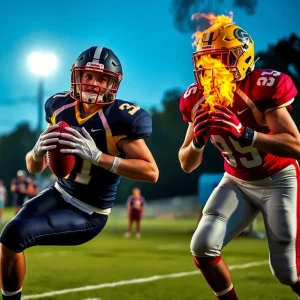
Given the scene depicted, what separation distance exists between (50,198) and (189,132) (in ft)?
2.94

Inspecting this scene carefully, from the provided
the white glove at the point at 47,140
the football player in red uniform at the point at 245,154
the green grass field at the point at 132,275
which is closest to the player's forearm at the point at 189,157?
the football player in red uniform at the point at 245,154

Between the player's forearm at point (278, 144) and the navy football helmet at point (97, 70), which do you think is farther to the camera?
the navy football helmet at point (97, 70)

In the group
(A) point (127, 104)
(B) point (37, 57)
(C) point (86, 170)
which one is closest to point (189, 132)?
(A) point (127, 104)

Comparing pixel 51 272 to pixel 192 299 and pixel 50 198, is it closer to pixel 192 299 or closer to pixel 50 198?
pixel 192 299

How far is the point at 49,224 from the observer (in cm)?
351

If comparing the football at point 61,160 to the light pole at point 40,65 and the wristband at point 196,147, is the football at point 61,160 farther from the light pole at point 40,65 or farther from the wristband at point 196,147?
the light pole at point 40,65

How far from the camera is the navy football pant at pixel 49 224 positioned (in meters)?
3.38

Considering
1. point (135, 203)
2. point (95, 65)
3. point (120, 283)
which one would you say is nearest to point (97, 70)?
point (95, 65)

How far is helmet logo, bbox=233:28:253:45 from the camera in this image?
3.69 meters

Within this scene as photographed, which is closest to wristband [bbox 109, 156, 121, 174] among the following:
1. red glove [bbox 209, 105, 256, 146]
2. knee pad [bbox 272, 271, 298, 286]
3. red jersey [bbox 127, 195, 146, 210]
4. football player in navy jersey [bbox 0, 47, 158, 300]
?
football player in navy jersey [bbox 0, 47, 158, 300]

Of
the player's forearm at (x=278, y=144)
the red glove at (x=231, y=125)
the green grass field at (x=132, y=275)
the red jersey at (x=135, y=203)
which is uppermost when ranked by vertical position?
the red glove at (x=231, y=125)

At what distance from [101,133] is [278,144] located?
3.23 feet

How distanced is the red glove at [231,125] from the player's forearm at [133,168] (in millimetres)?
453

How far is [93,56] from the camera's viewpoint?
3.79m
